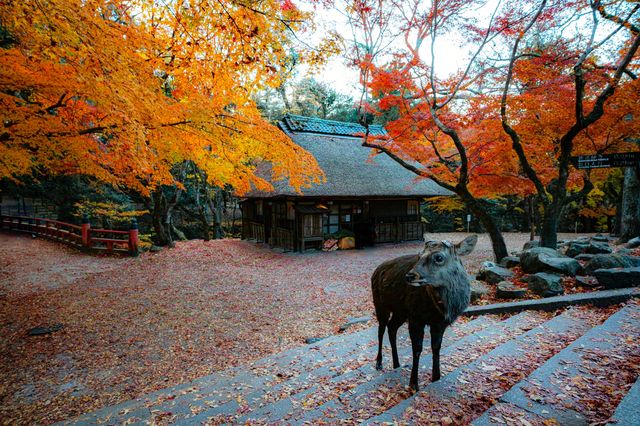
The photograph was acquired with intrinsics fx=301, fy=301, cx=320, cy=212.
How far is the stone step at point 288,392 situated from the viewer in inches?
102

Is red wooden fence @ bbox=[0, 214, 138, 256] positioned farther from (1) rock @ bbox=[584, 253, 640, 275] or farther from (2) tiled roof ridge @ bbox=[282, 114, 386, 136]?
(1) rock @ bbox=[584, 253, 640, 275]

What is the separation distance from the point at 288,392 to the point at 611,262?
5.87 metres

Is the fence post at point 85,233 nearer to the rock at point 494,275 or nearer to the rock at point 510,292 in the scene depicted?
the rock at point 494,275

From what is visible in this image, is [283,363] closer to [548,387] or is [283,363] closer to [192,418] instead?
[192,418]

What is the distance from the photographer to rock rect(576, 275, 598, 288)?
4.89 metres

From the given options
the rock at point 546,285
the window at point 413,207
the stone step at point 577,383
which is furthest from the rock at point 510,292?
the window at point 413,207

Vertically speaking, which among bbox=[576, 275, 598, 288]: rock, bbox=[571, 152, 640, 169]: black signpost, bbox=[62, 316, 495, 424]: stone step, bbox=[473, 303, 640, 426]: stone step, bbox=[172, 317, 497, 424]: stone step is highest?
bbox=[571, 152, 640, 169]: black signpost

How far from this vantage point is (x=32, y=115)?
17.4 feet

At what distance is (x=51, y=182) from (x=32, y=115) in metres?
13.4

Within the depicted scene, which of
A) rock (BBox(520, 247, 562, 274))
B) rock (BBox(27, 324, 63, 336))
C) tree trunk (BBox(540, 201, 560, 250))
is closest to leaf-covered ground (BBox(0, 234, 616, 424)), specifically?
rock (BBox(27, 324, 63, 336))

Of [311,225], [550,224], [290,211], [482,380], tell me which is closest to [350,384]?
[482,380]

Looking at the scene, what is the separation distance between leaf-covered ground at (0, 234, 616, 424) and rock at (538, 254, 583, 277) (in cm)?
333

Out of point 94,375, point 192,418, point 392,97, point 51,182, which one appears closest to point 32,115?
point 94,375

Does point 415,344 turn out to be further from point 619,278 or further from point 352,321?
point 619,278
